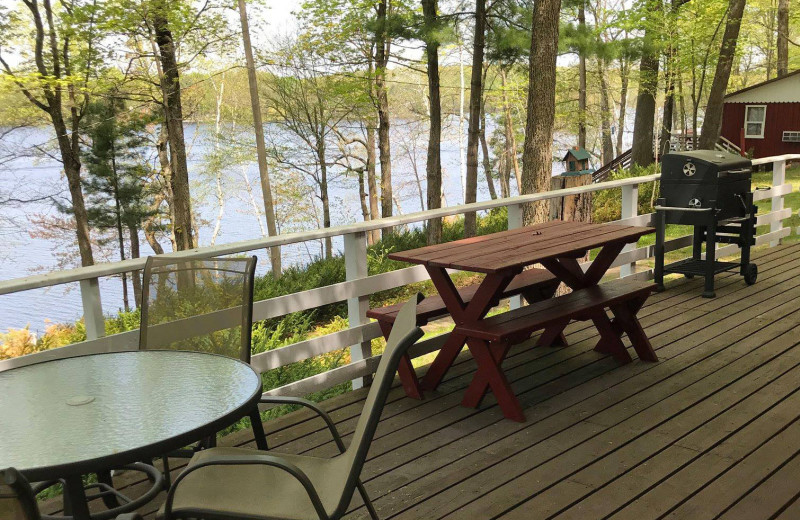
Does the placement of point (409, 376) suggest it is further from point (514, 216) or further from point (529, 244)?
point (514, 216)

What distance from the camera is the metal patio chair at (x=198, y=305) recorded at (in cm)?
288

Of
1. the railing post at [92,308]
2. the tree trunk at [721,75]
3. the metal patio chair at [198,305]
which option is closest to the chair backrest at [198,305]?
the metal patio chair at [198,305]

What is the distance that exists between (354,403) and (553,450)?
1153 mm

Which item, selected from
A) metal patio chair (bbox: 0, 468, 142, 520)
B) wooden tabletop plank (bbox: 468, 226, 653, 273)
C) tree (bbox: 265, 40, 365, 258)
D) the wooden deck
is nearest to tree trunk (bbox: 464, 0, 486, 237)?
tree (bbox: 265, 40, 365, 258)

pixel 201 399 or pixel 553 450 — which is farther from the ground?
pixel 201 399

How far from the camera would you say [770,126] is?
2470cm

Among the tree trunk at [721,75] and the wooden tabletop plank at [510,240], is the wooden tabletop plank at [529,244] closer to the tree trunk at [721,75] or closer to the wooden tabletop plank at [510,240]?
the wooden tabletop plank at [510,240]

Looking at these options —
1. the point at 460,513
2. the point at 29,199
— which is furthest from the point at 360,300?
the point at 29,199

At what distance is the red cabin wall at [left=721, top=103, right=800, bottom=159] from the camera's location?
24094mm

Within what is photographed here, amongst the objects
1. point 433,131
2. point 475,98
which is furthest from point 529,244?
point 433,131

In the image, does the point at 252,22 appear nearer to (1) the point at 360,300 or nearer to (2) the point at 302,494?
(1) the point at 360,300

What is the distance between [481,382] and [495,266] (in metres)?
0.62

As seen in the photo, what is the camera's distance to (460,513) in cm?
280

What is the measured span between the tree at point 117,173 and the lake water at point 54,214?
46.2 inches
